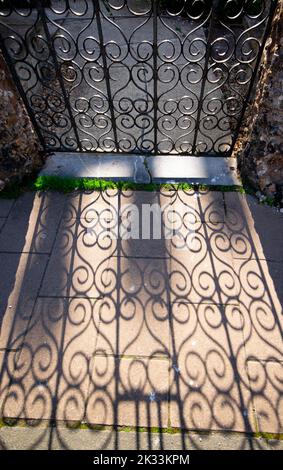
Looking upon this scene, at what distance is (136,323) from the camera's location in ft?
7.07

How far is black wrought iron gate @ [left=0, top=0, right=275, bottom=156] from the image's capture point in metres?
2.22

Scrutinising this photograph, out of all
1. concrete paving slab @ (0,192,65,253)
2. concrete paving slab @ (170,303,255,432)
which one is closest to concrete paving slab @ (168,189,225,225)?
concrete paving slab @ (170,303,255,432)

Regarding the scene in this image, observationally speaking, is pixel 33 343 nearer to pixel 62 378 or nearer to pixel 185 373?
pixel 62 378

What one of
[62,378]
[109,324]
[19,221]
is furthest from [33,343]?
[19,221]

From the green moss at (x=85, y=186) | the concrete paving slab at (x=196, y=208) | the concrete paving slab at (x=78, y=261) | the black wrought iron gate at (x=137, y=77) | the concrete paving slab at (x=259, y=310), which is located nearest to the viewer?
the concrete paving slab at (x=259, y=310)

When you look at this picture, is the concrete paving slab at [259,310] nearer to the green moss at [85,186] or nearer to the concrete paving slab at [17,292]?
the green moss at [85,186]

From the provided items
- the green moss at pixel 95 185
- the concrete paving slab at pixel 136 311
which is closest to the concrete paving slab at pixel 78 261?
the concrete paving slab at pixel 136 311

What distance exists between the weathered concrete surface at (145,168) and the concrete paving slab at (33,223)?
0.33 meters

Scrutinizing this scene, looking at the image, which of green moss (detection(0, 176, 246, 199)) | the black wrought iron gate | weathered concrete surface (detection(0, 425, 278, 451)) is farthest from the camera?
green moss (detection(0, 176, 246, 199))

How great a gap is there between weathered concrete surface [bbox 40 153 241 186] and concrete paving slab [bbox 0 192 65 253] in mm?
334

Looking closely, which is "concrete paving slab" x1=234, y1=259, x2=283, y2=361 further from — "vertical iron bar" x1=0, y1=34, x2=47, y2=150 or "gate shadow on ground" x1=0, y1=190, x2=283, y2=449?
"vertical iron bar" x1=0, y1=34, x2=47, y2=150

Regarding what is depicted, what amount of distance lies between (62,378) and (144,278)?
0.90 meters

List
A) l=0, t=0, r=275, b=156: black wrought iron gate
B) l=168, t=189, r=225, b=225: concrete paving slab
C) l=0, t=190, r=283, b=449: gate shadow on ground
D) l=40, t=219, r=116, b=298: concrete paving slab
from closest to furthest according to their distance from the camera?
l=0, t=190, r=283, b=449: gate shadow on ground
l=0, t=0, r=275, b=156: black wrought iron gate
l=40, t=219, r=116, b=298: concrete paving slab
l=168, t=189, r=225, b=225: concrete paving slab

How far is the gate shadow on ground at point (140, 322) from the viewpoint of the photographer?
1847 millimetres
